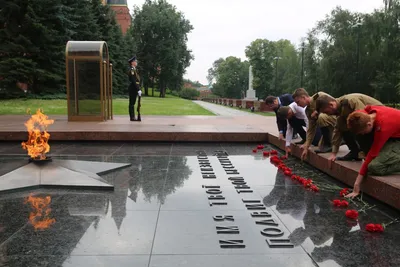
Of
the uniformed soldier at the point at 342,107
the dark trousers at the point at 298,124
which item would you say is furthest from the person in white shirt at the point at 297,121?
the uniformed soldier at the point at 342,107

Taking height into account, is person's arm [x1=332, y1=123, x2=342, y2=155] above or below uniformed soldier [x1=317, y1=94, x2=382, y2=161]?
below

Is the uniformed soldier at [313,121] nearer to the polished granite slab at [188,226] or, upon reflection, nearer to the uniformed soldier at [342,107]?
the polished granite slab at [188,226]

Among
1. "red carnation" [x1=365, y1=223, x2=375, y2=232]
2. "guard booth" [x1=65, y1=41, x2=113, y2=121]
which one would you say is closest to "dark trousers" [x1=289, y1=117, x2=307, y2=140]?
"red carnation" [x1=365, y1=223, x2=375, y2=232]

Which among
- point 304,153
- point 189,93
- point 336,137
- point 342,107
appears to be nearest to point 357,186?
point 336,137

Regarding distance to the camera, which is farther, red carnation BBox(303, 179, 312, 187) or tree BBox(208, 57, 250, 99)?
tree BBox(208, 57, 250, 99)

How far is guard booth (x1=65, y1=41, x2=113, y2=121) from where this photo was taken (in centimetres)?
1188

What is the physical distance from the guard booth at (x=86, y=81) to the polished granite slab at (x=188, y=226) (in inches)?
260

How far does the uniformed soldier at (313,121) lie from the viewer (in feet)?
19.0

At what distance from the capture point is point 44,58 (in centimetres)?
2553

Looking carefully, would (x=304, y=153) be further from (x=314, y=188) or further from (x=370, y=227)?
(x=370, y=227)

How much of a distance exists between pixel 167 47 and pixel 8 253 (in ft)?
194

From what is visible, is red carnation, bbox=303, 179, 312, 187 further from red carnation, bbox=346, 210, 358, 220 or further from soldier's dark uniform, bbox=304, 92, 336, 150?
red carnation, bbox=346, 210, 358, 220

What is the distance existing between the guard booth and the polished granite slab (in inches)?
260

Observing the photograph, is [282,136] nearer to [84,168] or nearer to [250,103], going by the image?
[84,168]
